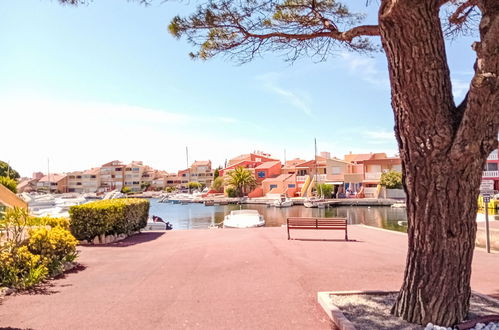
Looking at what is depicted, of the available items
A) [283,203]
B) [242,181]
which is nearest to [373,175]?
[283,203]

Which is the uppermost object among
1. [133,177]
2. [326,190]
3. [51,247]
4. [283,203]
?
[133,177]

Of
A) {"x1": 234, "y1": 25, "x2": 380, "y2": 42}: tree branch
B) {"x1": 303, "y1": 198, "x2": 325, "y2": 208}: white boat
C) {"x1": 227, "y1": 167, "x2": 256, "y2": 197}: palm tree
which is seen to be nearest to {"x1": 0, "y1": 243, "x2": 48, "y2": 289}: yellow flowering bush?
{"x1": 234, "y1": 25, "x2": 380, "y2": 42}: tree branch

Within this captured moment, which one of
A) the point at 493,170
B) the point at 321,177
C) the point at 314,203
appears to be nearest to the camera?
the point at 493,170

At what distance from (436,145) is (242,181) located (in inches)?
2345

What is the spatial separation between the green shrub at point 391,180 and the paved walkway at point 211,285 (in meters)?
40.4

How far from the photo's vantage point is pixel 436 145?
3.83m

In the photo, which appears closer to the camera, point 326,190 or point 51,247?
point 51,247

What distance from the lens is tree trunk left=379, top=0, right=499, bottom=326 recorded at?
3.74 m

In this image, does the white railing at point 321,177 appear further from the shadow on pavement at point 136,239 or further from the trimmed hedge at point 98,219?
the trimmed hedge at point 98,219

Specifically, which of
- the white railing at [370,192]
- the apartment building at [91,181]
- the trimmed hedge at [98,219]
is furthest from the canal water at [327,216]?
the apartment building at [91,181]

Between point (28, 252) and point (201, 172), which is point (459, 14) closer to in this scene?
point (28, 252)

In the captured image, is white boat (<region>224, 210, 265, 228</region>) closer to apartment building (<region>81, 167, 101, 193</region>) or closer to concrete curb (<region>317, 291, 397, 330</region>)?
concrete curb (<region>317, 291, 397, 330</region>)

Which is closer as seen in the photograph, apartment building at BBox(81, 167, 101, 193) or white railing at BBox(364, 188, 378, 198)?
white railing at BBox(364, 188, 378, 198)

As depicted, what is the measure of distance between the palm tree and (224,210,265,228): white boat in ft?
130
